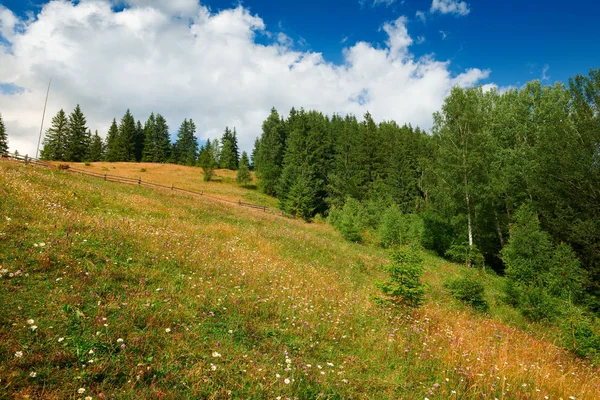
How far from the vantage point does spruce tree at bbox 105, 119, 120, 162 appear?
80.6m

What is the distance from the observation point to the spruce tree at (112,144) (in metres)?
80.6

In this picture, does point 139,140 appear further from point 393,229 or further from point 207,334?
point 207,334

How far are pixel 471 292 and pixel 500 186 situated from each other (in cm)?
1736

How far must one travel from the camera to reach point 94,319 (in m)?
4.94

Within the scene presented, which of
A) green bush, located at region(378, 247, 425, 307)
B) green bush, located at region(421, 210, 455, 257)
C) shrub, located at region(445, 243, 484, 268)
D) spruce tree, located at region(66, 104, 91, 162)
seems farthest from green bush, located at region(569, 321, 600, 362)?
spruce tree, located at region(66, 104, 91, 162)

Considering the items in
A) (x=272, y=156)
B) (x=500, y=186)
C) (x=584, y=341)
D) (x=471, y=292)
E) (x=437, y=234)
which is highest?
(x=272, y=156)

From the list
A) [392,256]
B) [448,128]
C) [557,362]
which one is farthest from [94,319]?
[448,128]

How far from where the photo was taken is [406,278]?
8805mm

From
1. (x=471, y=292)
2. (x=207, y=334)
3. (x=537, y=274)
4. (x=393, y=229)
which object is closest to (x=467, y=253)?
(x=537, y=274)

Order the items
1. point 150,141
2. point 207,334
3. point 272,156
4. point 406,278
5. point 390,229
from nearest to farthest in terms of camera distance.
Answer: point 207,334 → point 406,278 → point 390,229 → point 272,156 → point 150,141

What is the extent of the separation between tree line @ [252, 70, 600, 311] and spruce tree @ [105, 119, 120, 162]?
59285 millimetres

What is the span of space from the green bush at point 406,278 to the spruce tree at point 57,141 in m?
86.7

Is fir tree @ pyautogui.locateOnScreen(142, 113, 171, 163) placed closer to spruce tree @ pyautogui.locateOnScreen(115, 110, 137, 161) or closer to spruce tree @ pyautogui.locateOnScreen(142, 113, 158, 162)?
spruce tree @ pyautogui.locateOnScreen(142, 113, 158, 162)

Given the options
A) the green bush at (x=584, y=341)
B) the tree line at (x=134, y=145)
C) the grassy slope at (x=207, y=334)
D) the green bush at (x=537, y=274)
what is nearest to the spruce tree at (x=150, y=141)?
the tree line at (x=134, y=145)
